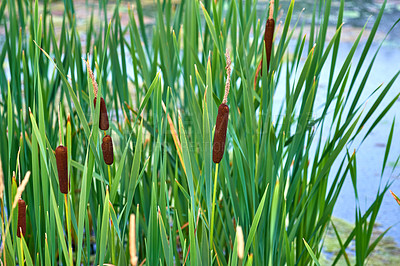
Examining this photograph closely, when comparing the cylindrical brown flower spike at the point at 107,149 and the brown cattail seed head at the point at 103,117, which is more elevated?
the brown cattail seed head at the point at 103,117

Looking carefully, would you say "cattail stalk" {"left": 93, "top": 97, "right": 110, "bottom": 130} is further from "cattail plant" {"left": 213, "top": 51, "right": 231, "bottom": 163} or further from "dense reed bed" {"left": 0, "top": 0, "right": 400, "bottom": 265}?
"cattail plant" {"left": 213, "top": 51, "right": 231, "bottom": 163}

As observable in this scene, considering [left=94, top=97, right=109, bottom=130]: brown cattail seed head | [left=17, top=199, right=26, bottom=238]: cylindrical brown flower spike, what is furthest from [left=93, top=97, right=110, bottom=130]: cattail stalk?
[left=17, top=199, right=26, bottom=238]: cylindrical brown flower spike

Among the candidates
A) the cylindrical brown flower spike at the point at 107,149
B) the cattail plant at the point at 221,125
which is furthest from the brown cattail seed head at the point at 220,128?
the cylindrical brown flower spike at the point at 107,149

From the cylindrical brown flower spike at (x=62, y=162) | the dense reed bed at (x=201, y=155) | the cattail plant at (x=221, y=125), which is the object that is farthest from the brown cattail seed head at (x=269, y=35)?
the cylindrical brown flower spike at (x=62, y=162)

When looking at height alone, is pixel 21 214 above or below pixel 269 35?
below

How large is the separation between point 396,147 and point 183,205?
1.22m

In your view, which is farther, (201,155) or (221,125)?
(201,155)

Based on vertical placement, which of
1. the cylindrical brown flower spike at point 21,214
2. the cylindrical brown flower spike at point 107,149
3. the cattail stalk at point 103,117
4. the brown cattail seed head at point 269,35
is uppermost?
the brown cattail seed head at point 269,35

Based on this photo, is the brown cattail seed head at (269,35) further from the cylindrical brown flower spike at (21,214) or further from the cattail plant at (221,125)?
the cylindrical brown flower spike at (21,214)

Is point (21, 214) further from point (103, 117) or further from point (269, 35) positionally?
point (269, 35)

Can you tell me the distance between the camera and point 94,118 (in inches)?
19.0

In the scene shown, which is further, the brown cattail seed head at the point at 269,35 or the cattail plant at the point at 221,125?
the brown cattail seed head at the point at 269,35

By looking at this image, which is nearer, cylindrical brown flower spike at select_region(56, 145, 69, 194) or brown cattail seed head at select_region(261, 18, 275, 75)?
cylindrical brown flower spike at select_region(56, 145, 69, 194)

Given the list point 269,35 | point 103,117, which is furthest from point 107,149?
point 269,35
